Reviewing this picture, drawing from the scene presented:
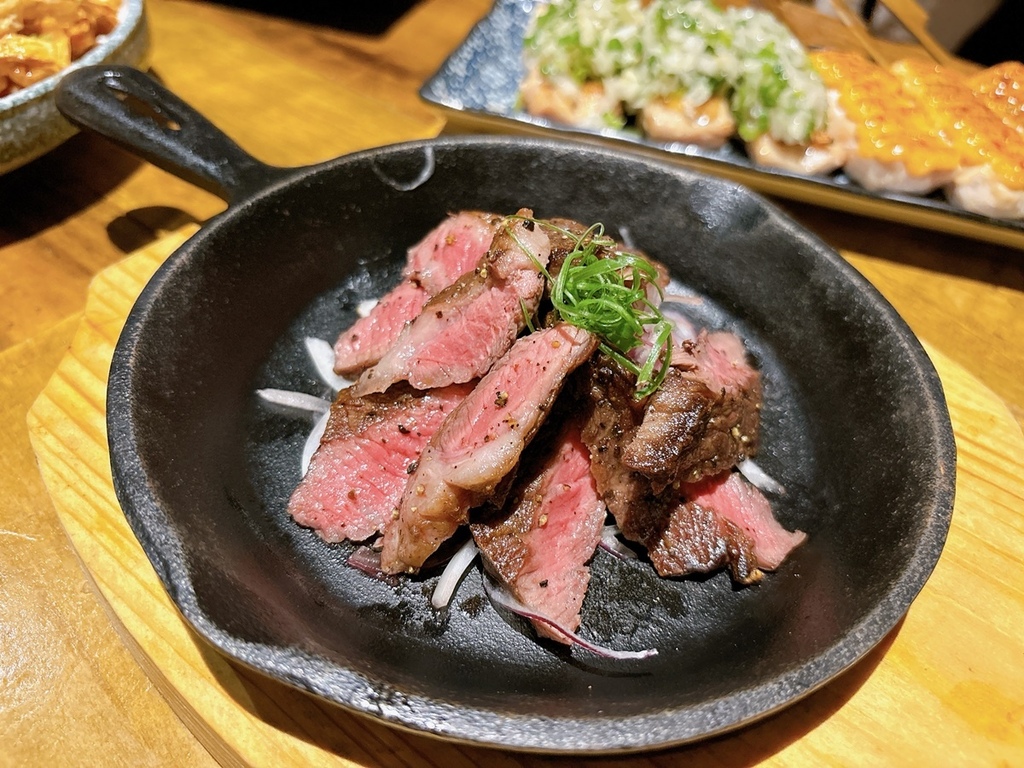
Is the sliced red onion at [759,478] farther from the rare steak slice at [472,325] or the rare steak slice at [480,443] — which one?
the rare steak slice at [472,325]

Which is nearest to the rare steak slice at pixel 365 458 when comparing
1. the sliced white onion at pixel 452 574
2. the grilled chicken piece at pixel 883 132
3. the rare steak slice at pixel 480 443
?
the rare steak slice at pixel 480 443

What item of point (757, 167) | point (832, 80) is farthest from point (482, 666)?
point (832, 80)

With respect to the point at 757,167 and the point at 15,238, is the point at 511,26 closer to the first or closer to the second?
the point at 757,167

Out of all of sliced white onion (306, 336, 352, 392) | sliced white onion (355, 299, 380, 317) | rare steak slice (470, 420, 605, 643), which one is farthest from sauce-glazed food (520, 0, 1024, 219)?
rare steak slice (470, 420, 605, 643)

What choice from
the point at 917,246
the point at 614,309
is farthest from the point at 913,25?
the point at 614,309

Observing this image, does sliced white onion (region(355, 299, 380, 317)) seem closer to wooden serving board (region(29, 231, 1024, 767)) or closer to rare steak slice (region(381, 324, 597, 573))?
rare steak slice (region(381, 324, 597, 573))
